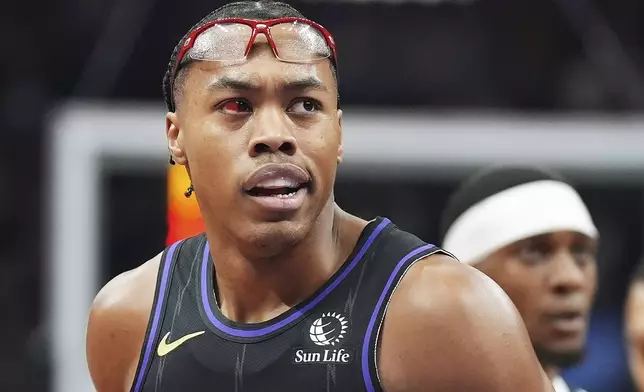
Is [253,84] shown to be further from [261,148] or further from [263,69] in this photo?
[261,148]

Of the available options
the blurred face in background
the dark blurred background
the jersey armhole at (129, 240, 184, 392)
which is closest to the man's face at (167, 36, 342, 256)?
the jersey armhole at (129, 240, 184, 392)

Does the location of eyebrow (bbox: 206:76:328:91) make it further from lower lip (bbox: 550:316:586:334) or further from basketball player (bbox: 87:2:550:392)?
lower lip (bbox: 550:316:586:334)

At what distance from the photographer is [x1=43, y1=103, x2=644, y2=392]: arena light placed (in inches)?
252

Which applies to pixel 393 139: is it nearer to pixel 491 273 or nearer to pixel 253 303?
pixel 491 273

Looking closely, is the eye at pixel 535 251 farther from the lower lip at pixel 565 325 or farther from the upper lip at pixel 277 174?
the upper lip at pixel 277 174

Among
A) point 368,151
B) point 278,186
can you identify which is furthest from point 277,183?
point 368,151

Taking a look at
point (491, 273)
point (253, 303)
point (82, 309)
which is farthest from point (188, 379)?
point (82, 309)

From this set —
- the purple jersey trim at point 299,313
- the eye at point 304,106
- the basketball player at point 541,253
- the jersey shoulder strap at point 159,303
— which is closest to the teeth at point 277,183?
the eye at point 304,106

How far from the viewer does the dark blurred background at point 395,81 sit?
251 inches

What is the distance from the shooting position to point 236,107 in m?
2.54

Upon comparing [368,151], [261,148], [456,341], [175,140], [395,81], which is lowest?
[456,341]

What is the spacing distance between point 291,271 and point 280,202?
9.1 inches

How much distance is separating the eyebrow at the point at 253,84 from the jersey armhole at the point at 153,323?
0.54 metres

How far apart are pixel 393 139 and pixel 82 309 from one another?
190 cm
